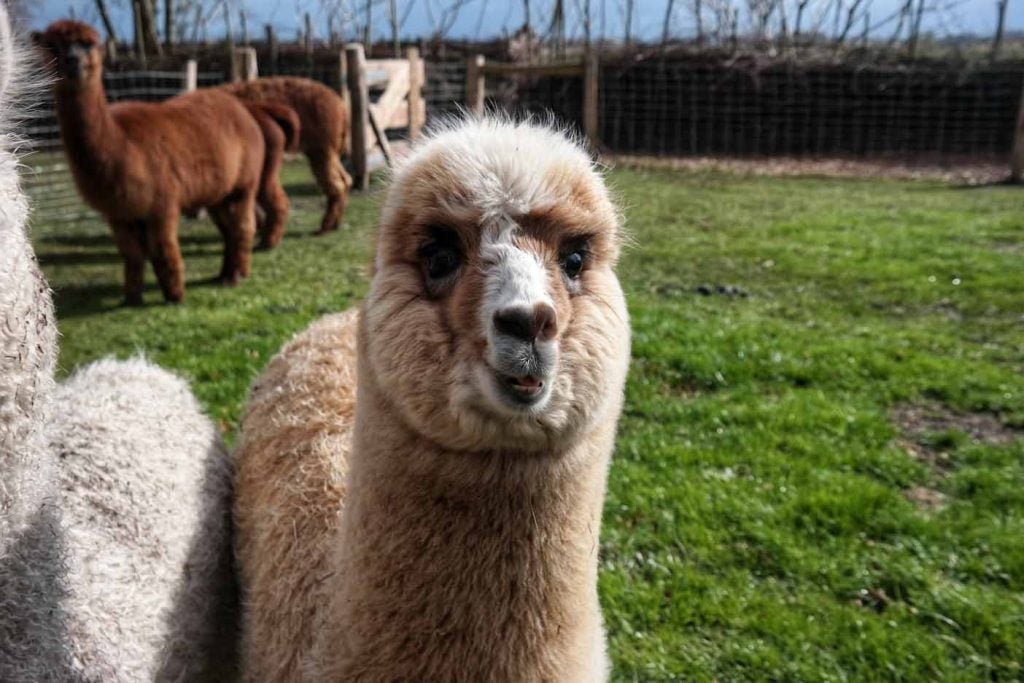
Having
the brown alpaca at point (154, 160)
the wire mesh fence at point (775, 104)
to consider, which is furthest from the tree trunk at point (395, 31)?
the brown alpaca at point (154, 160)

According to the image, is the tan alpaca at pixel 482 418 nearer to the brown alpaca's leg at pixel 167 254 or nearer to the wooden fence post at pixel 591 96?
the brown alpaca's leg at pixel 167 254

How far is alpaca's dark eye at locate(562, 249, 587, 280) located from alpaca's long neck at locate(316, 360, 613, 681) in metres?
0.37

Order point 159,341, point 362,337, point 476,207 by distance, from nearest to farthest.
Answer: point 476,207
point 362,337
point 159,341

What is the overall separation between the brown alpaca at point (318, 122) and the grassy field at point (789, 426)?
1.42 metres

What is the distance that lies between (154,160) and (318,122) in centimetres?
476

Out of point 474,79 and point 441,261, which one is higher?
point 474,79

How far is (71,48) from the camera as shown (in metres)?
6.55

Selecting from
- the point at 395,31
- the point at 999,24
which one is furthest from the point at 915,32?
the point at 395,31

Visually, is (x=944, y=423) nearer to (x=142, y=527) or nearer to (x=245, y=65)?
(x=142, y=527)

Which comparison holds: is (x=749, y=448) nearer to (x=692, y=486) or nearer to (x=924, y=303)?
(x=692, y=486)

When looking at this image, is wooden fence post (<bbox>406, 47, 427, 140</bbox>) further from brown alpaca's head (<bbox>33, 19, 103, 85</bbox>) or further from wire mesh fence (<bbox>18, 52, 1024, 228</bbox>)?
brown alpaca's head (<bbox>33, 19, 103, 85</bbox>)

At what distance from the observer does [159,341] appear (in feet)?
20.7

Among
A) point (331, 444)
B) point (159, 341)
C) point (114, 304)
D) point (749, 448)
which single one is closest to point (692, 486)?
point (749, 448)

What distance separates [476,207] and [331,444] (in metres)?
1.31
